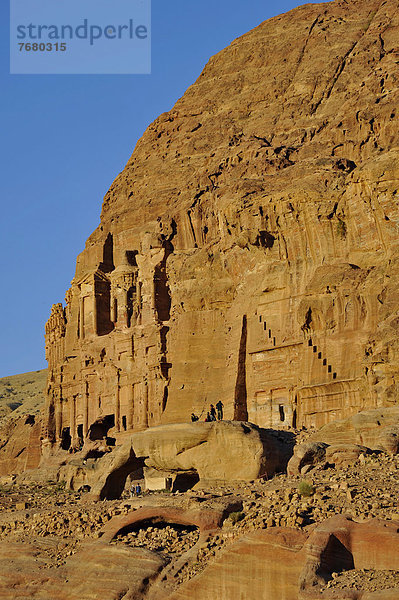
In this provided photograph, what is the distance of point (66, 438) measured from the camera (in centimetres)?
7731

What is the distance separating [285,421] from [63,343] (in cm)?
2788

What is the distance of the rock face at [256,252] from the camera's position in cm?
5616

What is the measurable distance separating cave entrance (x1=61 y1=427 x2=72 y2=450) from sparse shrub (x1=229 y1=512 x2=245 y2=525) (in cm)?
5013

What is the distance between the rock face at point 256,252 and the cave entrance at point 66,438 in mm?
150

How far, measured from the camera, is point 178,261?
71625 mm

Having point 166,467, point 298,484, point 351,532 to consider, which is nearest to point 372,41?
point 166,467

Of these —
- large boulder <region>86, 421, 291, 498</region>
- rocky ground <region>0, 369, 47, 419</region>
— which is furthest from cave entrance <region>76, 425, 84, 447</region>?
large boulder <region>86, 421, 291, 498</region>

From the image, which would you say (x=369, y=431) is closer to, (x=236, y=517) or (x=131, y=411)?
(x=236, y=517)

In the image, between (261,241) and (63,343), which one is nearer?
(261,241)

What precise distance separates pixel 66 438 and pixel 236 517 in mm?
51288

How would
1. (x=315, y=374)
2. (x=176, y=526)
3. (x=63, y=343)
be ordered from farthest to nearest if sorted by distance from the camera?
(x=63, y=343)
(x=315, y=374)
(x=176, y=526)

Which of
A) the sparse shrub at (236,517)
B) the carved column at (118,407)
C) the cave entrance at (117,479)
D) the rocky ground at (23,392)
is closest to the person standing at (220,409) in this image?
the carved column at (118,407)

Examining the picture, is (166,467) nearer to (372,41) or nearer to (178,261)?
(178,261)

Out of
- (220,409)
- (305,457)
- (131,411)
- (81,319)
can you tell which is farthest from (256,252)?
(305,457)
